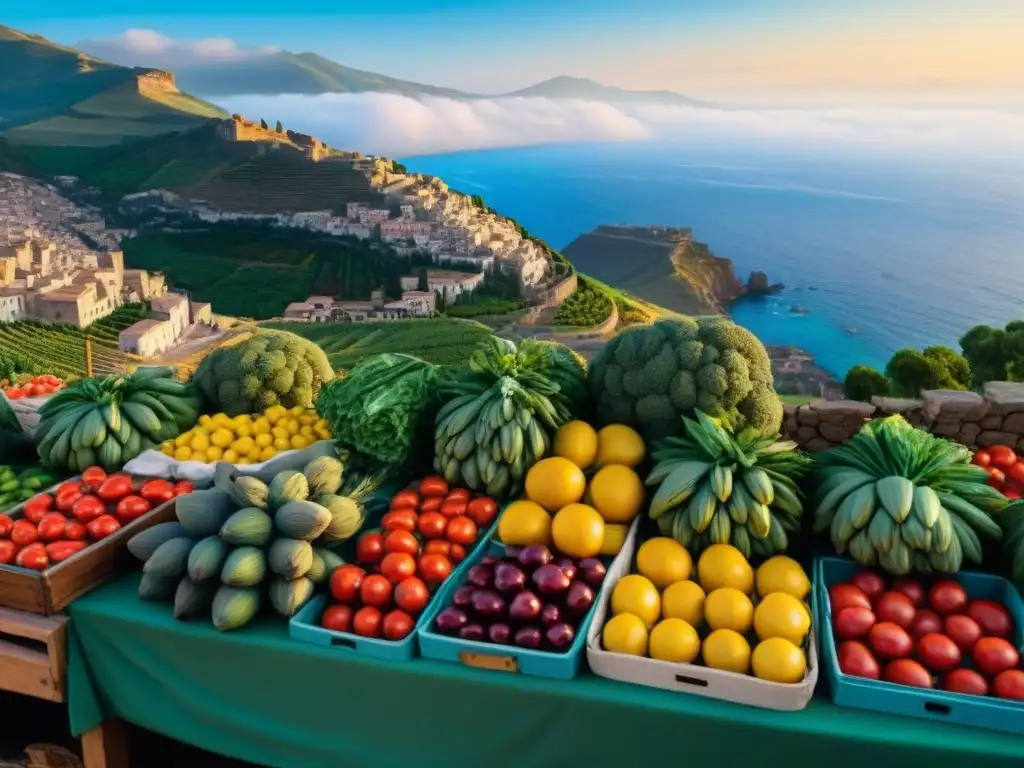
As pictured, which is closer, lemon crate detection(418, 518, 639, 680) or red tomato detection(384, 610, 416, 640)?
lemon crate detection(418, 518, 639, 680)

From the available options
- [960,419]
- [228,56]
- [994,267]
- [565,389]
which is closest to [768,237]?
Result: [994,267]

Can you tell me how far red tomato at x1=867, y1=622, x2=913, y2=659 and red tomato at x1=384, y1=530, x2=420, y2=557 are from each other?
4.23 ft

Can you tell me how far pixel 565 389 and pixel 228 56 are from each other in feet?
41.0

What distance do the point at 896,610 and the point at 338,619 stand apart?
1488mm

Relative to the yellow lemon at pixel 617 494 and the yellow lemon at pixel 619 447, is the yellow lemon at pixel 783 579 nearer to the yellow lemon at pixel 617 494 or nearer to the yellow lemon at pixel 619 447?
the yellow lemon at pixel 617 494

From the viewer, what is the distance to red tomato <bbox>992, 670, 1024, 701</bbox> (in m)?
1.85

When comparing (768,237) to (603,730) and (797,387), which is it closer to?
(797,387)

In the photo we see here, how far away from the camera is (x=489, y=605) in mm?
2143

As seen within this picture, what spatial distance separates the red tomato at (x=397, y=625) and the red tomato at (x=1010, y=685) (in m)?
1.44

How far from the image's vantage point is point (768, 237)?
49.4ft

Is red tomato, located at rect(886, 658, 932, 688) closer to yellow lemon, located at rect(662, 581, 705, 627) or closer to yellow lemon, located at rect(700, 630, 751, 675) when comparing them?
yellow lemon, located at rect(700, 630, 751, 675)

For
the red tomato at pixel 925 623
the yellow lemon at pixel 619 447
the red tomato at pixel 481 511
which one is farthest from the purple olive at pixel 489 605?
the red tomato at pixel 925 623

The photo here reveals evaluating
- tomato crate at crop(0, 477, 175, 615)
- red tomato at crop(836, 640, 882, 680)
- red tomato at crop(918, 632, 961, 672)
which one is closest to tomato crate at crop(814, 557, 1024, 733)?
red tomato at crop(836, 640, 882, 680)

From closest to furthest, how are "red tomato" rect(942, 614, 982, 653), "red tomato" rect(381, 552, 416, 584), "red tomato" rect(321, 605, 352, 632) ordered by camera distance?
"red tomato" rect(942, 614, 982, 653), "red tomato" rect(321, 605, 352, 632), "red tomato" rect(381, 552, 416, 584)
